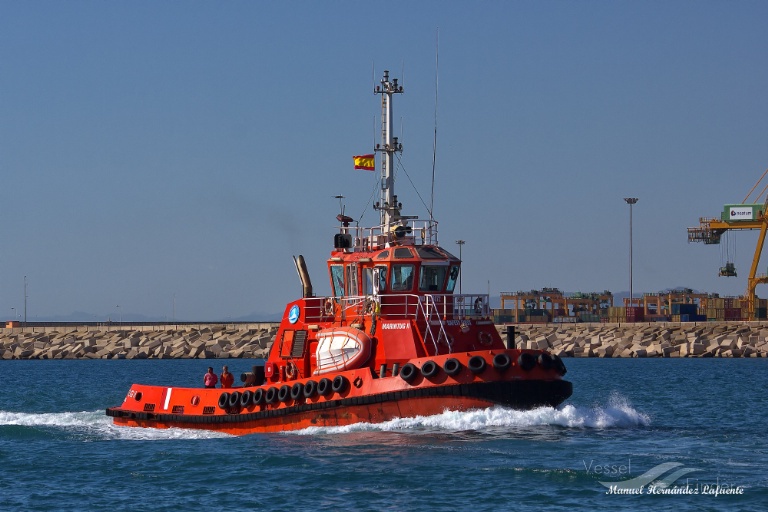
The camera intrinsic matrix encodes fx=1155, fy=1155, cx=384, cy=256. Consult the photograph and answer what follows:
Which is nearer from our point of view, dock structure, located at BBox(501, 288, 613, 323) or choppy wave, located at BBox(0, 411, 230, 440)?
choppy wave, located at BBox(0, 411, 230, 440)

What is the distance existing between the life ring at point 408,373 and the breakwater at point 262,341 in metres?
41.3

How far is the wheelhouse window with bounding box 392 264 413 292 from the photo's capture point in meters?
25.3

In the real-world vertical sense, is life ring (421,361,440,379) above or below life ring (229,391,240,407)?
above

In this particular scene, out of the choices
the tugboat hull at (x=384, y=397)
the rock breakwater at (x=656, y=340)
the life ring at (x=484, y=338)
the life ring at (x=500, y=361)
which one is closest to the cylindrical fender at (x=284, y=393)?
the tugboat hull at (x=384, y=397)

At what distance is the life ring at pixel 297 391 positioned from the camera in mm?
24594

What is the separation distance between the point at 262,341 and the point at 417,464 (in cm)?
4941

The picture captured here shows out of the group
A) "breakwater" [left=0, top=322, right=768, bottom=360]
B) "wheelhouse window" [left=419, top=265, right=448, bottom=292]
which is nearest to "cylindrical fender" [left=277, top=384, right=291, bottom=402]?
"wheelhouse window" [left=419, top=265, right=448, bottom=292]

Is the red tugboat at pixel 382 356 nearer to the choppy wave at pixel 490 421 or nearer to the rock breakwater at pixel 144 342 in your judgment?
the choppy wave at pixel 490 421

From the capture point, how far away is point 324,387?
24.1 m

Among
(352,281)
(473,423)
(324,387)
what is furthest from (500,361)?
(352,281)

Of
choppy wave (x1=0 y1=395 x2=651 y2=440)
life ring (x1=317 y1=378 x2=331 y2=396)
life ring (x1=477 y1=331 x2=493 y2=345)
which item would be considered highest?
life ring (x1=477 y1=331 x2=493 y2=345)

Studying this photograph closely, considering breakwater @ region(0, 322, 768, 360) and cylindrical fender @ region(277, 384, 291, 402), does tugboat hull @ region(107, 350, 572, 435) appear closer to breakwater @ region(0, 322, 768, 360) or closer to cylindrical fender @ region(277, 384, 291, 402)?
cylindrical fender @ region(277, 384, 291, 402)

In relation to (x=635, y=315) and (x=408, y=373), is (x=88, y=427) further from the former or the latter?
(x=635, y=315)

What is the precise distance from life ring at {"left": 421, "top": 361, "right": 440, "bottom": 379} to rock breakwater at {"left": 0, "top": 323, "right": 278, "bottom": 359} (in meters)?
43.9
